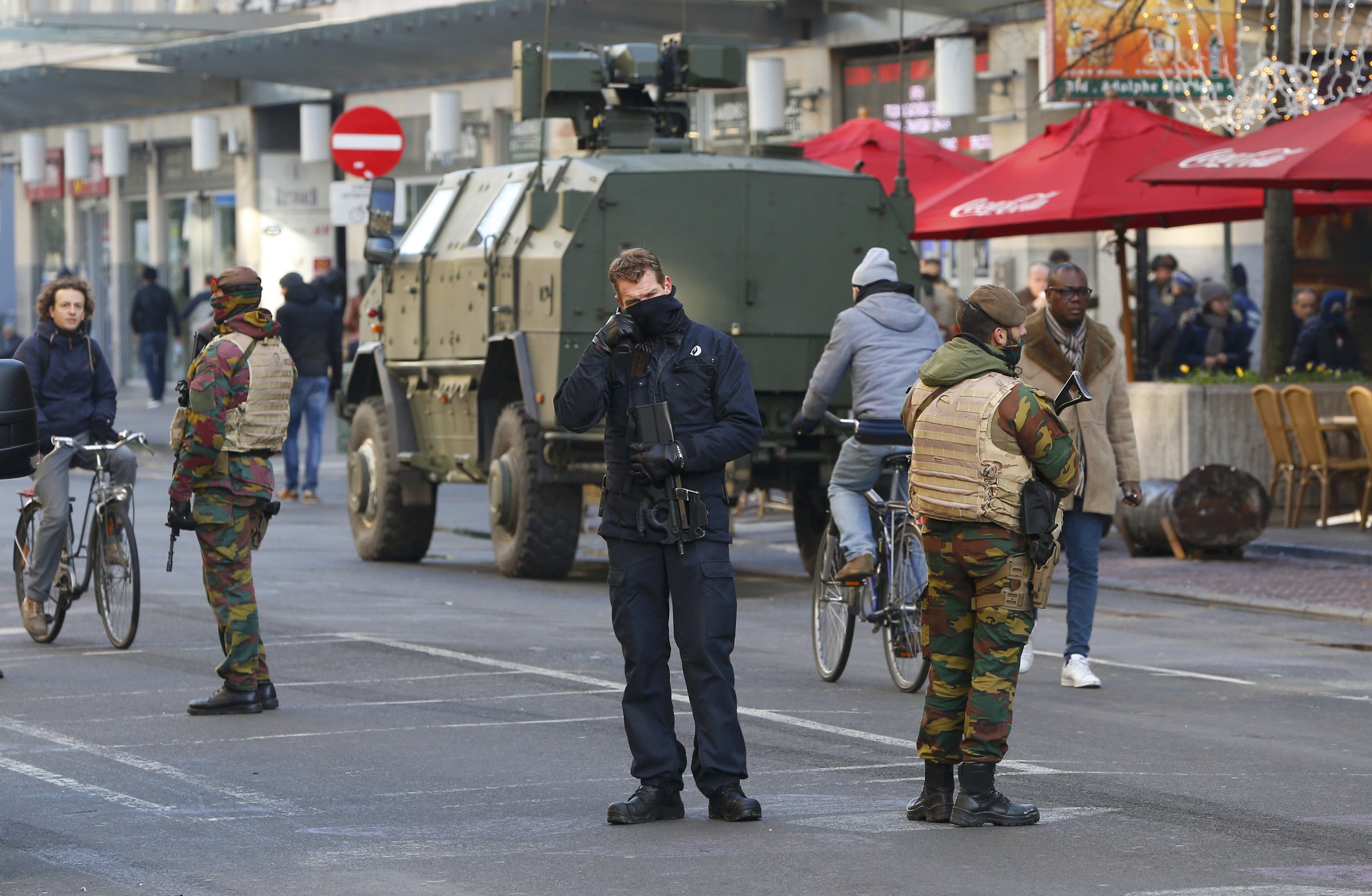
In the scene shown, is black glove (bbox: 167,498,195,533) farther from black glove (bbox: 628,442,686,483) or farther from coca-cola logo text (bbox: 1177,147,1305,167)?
coca-cola logo text (bbox: 1177,147,1305,167)

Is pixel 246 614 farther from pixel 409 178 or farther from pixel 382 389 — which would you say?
pixel 409 178

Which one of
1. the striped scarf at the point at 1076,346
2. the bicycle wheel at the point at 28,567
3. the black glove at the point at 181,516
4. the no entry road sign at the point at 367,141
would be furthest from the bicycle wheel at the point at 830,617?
the no entry road sign at the point at 367,141

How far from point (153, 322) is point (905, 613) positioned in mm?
26153

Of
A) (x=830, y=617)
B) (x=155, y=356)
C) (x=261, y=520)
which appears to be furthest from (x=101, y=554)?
(x=155, y=356)

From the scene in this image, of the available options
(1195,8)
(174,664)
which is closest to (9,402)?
(174,664)

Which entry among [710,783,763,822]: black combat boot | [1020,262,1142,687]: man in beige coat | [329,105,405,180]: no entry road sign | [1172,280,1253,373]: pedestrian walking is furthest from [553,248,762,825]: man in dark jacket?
[329,105,405,180]: no entry road sign

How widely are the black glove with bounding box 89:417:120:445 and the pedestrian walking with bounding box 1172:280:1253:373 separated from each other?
11.1m

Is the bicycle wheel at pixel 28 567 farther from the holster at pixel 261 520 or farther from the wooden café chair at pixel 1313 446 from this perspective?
the wooden café chair at pixel 1313 446

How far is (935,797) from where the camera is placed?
278 inches

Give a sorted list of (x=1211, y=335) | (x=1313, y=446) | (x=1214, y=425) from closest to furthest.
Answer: (x=1313, y=446) → (x=1214, y=425) → (x=1211, y=335)

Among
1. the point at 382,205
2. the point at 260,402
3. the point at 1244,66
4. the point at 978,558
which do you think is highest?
the point at 1244,66

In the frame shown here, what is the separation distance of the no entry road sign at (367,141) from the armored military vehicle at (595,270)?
5.02 metres

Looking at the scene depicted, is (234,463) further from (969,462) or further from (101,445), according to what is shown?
(969,462)

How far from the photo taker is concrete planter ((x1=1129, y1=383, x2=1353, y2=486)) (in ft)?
57.2
